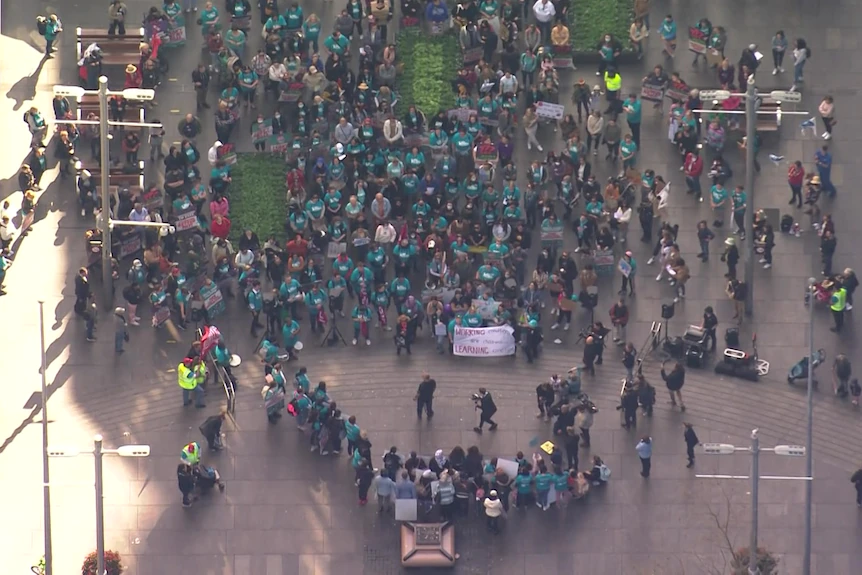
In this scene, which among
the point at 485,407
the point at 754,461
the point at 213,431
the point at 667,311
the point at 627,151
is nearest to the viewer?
the point at 754,461

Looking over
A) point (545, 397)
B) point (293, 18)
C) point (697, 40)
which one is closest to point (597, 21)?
point (697, 40)

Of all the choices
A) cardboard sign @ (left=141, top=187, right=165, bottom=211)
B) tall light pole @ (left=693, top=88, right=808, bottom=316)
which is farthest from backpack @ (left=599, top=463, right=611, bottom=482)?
cardboard sign @ (left=141, top=187, right=165, bottom=211)

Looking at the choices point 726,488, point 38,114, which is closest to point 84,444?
point 38,114

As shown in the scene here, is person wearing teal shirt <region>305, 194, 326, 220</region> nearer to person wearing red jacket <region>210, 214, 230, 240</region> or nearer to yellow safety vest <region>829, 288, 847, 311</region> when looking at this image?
person wearing red jacket <region>210, 214, 230, 240</region>

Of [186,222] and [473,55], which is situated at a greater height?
[473,55]

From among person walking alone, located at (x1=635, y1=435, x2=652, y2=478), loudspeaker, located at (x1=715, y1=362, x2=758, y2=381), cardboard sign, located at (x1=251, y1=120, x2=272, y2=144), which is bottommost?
person walking alone, located at (x1=635, y1=435, x2=652, y2=478)

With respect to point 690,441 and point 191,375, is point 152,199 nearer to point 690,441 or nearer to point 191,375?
point 191,375
